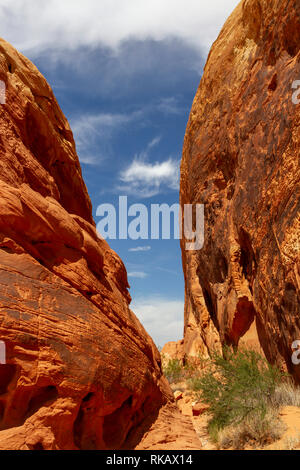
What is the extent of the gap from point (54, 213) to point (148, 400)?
4.80m

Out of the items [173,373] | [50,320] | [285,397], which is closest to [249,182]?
[285,397]

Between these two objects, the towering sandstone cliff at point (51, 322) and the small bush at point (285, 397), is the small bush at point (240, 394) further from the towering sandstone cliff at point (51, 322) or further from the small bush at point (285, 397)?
the towering sandstone cliff at point (51, 322)

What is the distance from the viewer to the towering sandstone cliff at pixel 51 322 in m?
5.05

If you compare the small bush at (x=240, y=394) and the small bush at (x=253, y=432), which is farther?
the small bush at (x=240, y=394)

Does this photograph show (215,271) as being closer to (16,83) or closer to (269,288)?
(269,288)

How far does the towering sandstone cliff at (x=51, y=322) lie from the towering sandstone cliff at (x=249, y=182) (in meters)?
4.27

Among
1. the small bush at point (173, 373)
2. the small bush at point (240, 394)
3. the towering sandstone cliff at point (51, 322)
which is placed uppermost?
the towering sandstone cliff at point (51, 322)

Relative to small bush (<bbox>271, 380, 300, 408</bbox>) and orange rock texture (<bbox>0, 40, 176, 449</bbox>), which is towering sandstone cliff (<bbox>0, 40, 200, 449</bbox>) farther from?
small bush (<bbox>271, 380, 300, 408</bbox>)

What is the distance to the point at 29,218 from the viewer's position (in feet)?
19.3

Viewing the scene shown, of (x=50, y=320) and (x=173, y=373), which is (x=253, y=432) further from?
(x=173, y=373)

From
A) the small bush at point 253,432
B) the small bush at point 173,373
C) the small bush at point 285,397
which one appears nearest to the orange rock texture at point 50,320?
the small bush at point 253,432

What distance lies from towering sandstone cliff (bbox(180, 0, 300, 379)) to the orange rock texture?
4308 millimetres

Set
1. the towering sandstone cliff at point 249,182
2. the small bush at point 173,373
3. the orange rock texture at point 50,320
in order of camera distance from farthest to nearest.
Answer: the small bush at point 173,373, the towering sandstone cliff at point 249,182, the orange rock texture at point 50,320

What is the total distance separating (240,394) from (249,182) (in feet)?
22.7
